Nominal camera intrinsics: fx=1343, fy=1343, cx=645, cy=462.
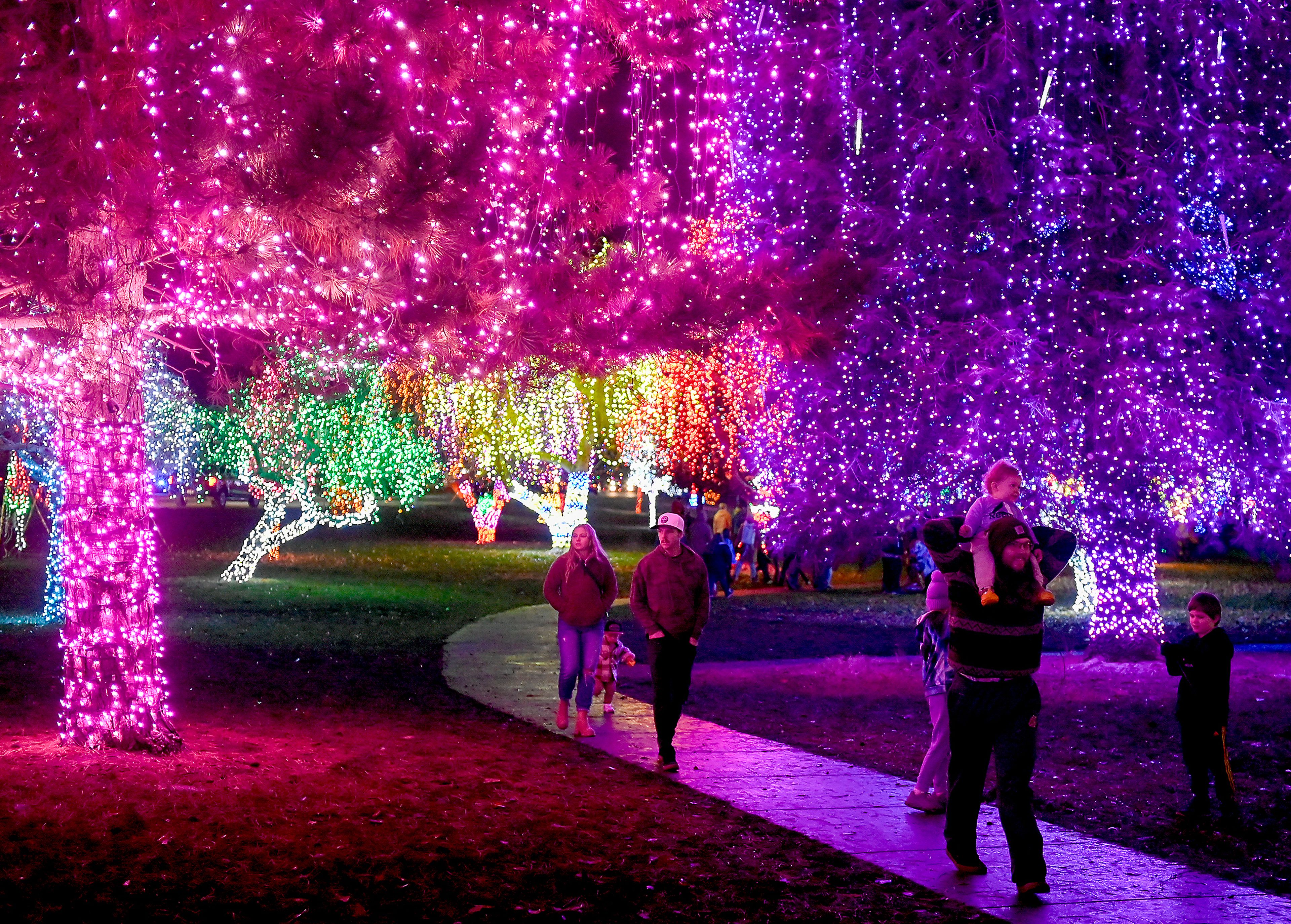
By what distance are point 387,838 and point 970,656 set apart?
3.26 m

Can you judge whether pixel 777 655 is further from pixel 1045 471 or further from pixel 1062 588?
pixel 1062 588

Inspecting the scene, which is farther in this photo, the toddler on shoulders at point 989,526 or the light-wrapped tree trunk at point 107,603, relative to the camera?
the light-wrapped tree trunk at point 107,603

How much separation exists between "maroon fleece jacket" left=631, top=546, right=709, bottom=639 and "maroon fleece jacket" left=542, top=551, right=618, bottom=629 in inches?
57.4

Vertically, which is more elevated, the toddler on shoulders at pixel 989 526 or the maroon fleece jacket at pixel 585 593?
the toddler on shoulders at pixel 989 526

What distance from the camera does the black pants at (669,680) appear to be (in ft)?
30.6

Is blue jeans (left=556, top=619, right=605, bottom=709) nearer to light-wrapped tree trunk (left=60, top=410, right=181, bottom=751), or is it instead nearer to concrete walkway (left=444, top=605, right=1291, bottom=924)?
concrete walkway (left=444, top=605, right=1291, bottom=924)

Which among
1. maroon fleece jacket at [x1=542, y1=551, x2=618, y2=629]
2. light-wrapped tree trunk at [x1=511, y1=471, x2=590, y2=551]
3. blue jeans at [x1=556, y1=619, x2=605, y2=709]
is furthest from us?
light-wrapped tree trunk at [x1=511, y1=471, x2=590, y2=551]

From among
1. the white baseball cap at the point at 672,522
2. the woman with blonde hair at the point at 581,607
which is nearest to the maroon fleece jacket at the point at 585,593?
the woman with blonde hair at the point at 581,607

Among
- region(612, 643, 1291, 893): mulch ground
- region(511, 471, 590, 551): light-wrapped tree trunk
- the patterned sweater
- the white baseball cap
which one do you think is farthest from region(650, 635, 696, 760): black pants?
region(511, 471, 590, 551): light-wrapped tree trunk

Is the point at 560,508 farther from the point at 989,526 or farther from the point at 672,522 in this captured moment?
the point at 989,526

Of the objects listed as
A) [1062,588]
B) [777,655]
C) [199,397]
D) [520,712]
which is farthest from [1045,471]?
[199,397]

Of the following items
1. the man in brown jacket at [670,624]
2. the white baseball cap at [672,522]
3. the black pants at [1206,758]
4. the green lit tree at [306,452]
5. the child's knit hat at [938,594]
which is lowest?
the black pants at [1206,758]

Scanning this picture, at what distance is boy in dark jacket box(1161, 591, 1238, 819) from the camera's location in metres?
8.03

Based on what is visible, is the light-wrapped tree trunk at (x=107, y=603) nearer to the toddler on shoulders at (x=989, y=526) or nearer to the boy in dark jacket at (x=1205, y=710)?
the toddler on shoulders at (x=989, y=526)
